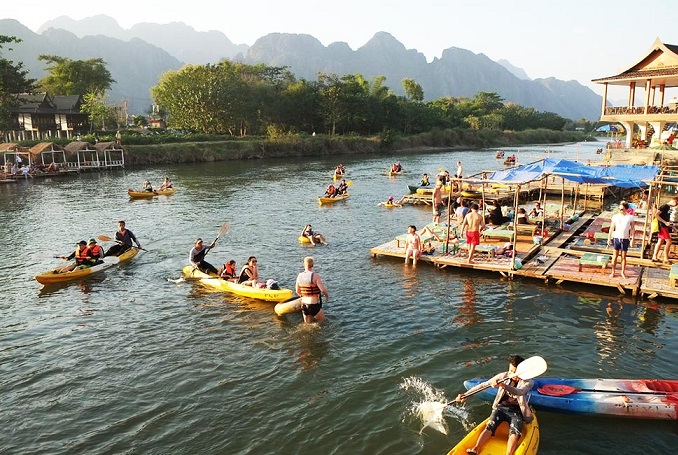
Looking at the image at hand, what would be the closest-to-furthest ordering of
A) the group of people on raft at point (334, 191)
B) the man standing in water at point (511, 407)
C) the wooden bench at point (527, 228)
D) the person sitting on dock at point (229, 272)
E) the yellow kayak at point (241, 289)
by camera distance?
1. the man standing in water at point (511, 407)
2. the yellow kayak at point (241, 289)
3. the person sitting on dock at point (229, 272)
4. the wooden bench at point (527, 228)
5. the group of people on raft at point (334, 191)

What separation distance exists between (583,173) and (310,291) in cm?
1537

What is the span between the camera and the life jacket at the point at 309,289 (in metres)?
15.4

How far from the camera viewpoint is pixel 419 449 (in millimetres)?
10328

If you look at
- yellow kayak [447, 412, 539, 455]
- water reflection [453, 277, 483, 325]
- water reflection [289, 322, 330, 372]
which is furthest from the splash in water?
water reflection [453, 277, 483, 325]

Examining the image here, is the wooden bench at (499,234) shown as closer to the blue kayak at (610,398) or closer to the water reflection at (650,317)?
the water reflection at (650,317)

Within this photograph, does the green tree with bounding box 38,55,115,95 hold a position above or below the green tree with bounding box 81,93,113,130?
above

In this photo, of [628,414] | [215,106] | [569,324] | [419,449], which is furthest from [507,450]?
[215,106]

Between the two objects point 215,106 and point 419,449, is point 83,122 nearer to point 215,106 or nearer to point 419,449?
point 215,106

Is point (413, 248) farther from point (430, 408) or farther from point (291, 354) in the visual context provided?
point (430, 408)

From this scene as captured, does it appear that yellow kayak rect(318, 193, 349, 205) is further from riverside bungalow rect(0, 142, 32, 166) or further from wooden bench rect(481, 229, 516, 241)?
riverside bungalow rect(0, 142, 32, 166)

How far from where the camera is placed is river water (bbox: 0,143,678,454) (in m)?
10.8

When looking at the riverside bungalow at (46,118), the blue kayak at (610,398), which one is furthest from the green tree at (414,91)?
the blue kayak at (610,398)

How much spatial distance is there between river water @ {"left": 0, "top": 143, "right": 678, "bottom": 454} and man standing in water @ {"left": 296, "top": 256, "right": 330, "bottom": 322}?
20.1 inches

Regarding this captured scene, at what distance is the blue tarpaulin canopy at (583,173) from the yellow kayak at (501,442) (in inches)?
547
